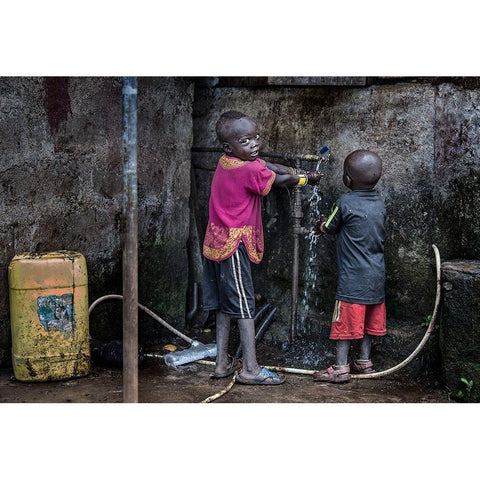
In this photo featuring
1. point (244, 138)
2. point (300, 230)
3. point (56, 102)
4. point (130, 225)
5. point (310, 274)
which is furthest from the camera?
point (310, 274)

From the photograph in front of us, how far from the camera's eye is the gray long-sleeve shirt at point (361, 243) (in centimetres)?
487

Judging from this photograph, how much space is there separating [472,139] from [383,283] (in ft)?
3.67

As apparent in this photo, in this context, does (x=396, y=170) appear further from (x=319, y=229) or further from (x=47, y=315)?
(x=47, y=315)

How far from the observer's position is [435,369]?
4926mm

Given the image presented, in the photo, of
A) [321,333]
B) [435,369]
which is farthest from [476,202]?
[321,333]

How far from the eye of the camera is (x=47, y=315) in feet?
16.2

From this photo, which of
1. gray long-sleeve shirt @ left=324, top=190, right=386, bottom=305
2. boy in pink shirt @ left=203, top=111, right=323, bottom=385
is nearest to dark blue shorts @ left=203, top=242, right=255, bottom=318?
boy in pink shirt @ left=203, top=111, right=323, bottom=385

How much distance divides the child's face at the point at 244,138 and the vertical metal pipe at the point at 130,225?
114 centimetres

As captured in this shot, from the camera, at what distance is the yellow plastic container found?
193 inches

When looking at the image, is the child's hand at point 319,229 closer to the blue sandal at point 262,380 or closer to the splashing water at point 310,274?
the splashing water at point 310,274

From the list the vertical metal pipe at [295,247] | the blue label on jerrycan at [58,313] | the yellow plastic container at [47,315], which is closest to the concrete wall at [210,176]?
the vertical metal pipe at [295,247]

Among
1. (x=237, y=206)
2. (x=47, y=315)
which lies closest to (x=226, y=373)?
(x=237, y=206)

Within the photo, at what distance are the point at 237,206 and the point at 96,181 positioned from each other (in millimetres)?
1235

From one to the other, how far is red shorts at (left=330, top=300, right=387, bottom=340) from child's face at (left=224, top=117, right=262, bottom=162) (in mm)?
1182
